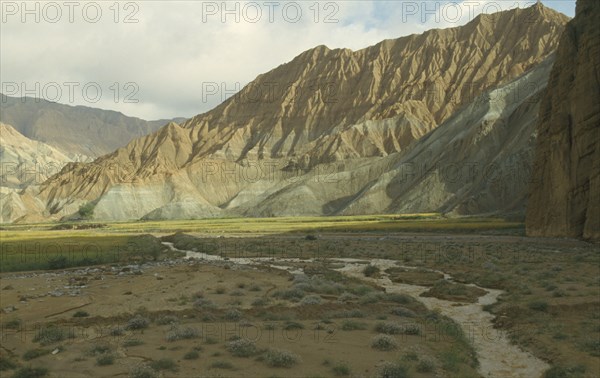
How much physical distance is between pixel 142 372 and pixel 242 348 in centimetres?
275

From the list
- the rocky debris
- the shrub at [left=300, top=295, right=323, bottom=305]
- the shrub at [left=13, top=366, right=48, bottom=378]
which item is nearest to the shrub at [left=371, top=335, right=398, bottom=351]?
the shrub at [left=300, top=295, right=323, bottom=305]

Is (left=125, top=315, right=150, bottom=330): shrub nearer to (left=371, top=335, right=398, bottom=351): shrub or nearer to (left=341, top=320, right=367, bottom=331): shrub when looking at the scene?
(left=341, top=320, right=367, bottom=331): shrub

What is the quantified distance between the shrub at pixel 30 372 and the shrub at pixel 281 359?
4.73 m

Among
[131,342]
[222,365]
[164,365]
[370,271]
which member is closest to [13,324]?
[131,342]

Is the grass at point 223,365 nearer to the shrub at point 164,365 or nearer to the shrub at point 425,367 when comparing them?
the shrub at point 164,365

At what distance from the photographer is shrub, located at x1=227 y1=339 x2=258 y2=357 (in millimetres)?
12430

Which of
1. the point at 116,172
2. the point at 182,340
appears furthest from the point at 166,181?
the point at 182,340

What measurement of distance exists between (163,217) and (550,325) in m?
128

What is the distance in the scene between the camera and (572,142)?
1868 inches

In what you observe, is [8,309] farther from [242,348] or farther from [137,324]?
[242,348]

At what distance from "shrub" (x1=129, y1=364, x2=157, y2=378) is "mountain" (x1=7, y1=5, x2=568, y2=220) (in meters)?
95.6

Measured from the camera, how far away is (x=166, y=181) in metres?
157

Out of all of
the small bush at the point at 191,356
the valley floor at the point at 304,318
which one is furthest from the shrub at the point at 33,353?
the small bush at the point at 191,356

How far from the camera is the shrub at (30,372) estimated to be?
10.4m
